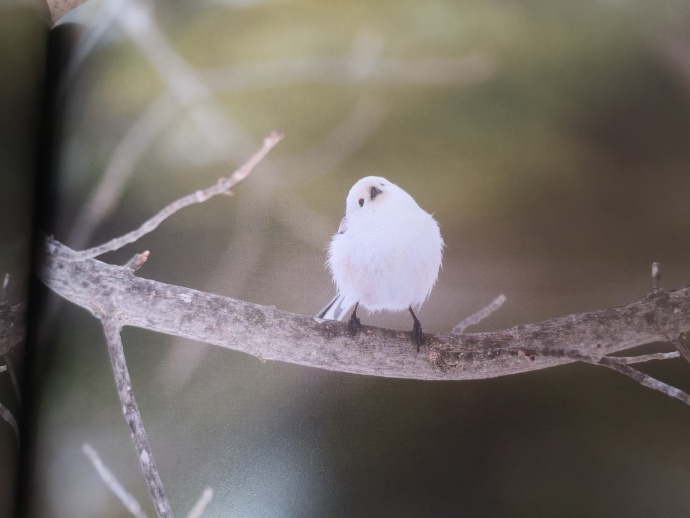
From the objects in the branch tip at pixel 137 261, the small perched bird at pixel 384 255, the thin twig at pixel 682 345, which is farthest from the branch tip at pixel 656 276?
the branch tip at pixel 137 261

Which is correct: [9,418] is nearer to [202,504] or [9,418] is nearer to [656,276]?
[202,504]

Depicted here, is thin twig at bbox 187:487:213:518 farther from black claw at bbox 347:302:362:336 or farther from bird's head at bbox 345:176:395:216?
bird's head at bbox 345:176:395:216

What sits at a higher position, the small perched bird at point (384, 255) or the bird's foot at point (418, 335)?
the small perched bird at point (384, 255)

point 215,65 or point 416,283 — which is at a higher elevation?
point 215,65

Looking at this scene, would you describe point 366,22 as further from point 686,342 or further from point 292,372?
point 686,342

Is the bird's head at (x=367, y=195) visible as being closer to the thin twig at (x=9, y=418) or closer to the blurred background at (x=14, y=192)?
the blurred background at (x=14, y=192)

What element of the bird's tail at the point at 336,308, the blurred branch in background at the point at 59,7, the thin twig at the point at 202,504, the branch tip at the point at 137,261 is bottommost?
the thin twig at the point at 202,504

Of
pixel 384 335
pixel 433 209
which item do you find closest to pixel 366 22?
pixel 433 209
